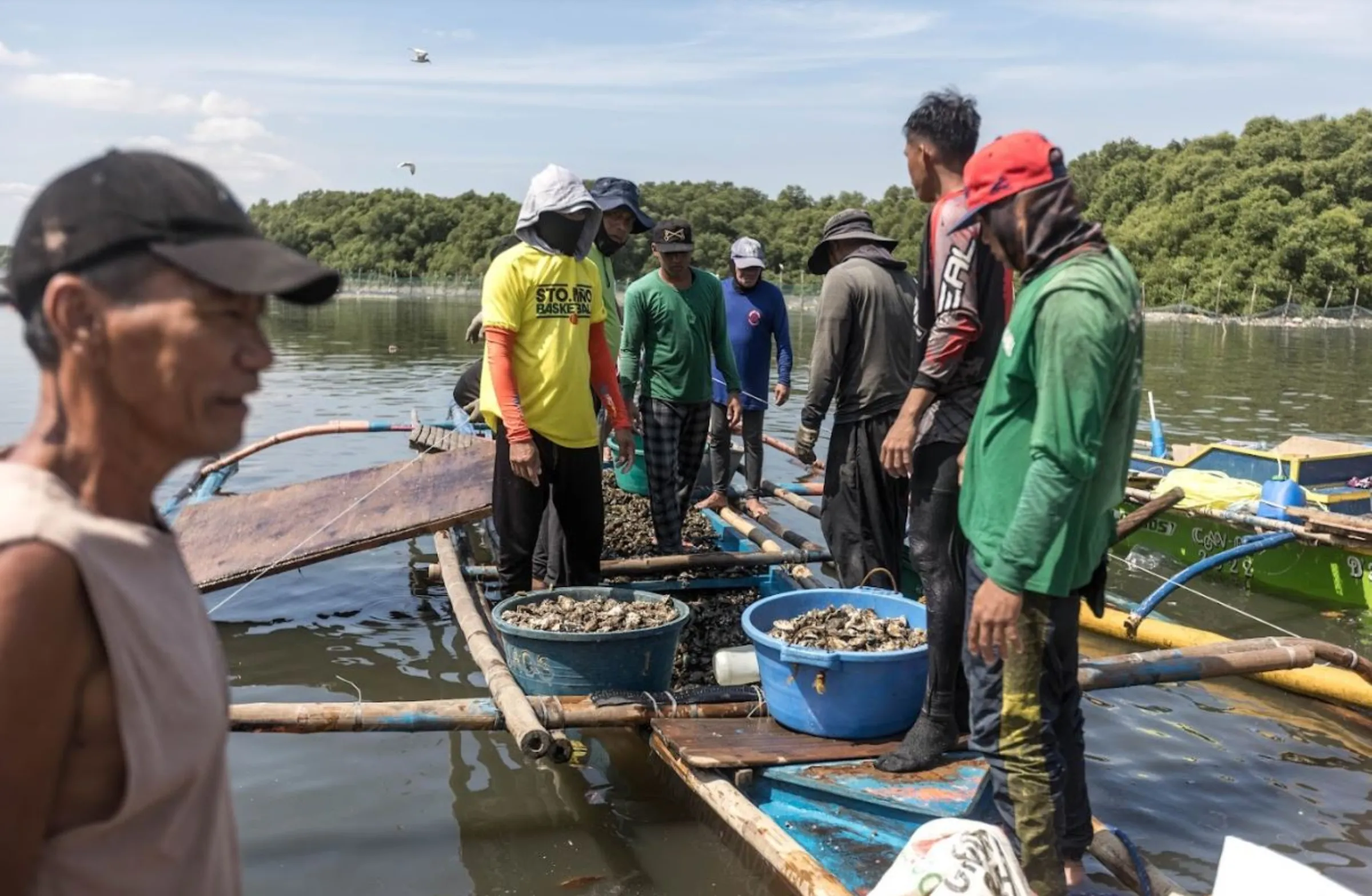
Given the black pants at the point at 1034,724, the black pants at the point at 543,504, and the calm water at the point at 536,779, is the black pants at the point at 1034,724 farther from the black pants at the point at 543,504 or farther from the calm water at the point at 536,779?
the black pants at the point at 543,504

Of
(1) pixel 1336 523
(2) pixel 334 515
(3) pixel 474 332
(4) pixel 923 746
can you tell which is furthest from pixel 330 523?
(1) pixel 1336 523

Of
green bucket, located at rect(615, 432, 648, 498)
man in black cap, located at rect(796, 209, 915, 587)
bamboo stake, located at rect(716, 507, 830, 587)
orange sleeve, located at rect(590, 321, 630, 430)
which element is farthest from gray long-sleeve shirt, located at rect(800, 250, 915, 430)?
green bucket, located at rect(615, 432, 648, 498)

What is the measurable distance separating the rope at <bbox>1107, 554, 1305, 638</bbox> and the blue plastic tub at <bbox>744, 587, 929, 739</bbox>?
3.93 metres

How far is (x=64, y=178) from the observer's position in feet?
3.81

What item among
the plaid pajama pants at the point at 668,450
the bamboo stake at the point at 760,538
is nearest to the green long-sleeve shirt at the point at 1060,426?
the bamboo stake at the point at 760,538

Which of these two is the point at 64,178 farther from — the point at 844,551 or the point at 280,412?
the point at 280,412

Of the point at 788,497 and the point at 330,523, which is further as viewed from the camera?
the point at 788,497

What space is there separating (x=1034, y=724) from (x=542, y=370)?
284cm

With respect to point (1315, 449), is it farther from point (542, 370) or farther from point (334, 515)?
point (334, 515)

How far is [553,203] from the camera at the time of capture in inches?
191

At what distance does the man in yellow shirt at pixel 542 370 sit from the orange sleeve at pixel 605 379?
237 mm

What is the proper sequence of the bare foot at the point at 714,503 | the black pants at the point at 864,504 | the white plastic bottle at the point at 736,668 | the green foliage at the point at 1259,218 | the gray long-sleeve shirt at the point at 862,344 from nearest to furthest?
the white plastic bottle at the point at 736,668 < the black pants at the point at 864,504 < the gray long-sleeve shirt at the point at 862,344 < the bare foot at the point at 714,503 < the green foliage at the point at 1259,218

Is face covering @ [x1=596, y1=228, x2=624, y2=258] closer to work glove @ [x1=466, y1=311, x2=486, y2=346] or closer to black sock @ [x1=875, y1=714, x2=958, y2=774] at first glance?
work glove @ [x1=466, y1=311, x2=486, y2=346]

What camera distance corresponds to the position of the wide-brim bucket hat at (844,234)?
555 cm
